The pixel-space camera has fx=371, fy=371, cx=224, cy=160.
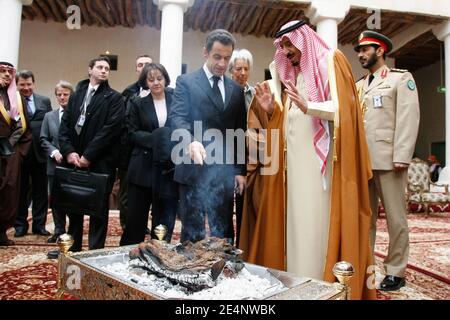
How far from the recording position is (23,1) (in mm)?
7043

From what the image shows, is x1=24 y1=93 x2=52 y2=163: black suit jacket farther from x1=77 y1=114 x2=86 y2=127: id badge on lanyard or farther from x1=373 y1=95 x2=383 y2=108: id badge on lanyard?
x1=373 y1=95 x2=383 y2=108: id badge on lanyard

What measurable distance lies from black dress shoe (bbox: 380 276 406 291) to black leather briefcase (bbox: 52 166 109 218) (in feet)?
7.14

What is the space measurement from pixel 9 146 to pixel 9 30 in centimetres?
411

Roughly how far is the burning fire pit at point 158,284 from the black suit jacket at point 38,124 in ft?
9.49

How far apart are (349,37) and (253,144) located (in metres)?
9.39

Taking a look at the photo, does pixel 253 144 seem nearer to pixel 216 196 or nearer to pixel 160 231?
pixel 216 196

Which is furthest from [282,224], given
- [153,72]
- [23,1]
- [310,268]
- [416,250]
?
[23,1]

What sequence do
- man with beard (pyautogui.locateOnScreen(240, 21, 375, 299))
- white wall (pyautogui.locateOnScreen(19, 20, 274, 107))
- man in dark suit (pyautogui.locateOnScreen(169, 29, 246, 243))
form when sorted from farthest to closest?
1. white wall (pyautogui.locateOnScreen(19, 20, 274, 107))
2. man in dark suit (pyautogui.locateOnScreen(169, 29, 246, 243))
3. man with beard (pyautogui.locateOnScreen(240, 21, 375, 299))

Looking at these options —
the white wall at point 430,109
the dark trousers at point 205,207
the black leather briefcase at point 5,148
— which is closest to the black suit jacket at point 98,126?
the black leather briefcase at point 5,148

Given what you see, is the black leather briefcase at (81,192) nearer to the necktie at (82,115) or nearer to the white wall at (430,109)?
the necktie at (82,115)

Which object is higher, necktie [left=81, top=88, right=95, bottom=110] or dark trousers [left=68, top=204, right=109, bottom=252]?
necktie [left=81, top=88, right=95, bottom=110]

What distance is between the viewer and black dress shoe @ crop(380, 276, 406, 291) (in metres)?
2.66

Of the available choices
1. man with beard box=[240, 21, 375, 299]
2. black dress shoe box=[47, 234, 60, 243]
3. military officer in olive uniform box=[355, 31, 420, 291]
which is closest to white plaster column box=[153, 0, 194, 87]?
black dress shoe box=[47, 234, 60, 243]

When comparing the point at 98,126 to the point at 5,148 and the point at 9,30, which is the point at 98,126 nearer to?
the point at 5,148
